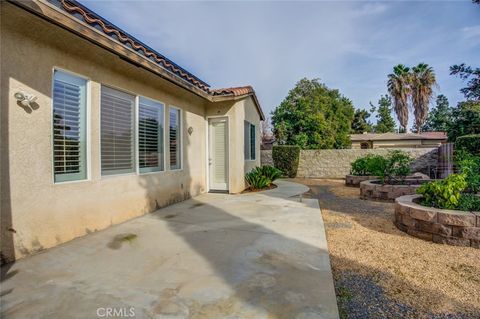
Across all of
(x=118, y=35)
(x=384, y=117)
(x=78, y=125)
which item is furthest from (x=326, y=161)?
(x=384, y=117)

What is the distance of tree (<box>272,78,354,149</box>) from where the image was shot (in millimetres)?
20953

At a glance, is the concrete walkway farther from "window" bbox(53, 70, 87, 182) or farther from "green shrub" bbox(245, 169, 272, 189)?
"green shrub" bbox(245, 169, 272, 189)

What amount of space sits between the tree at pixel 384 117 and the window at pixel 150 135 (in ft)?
131

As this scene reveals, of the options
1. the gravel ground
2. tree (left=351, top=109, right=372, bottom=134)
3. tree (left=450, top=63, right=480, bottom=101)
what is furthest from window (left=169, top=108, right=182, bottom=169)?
tree (left=351, top=109, right=372, bottom=134)

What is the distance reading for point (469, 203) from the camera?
15.4 ft

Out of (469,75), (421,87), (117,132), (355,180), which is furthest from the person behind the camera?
(421,87)

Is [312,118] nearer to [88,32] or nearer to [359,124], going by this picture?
[88,32]

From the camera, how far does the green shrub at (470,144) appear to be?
13.3 meters

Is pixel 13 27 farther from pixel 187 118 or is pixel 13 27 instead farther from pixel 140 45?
pixel 187 118

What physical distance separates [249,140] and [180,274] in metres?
8.95

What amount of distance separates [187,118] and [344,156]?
41.3ft

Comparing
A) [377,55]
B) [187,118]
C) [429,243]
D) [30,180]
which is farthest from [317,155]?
[30,180]

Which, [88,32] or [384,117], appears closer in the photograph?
[88,32]

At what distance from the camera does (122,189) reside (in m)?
5.47
